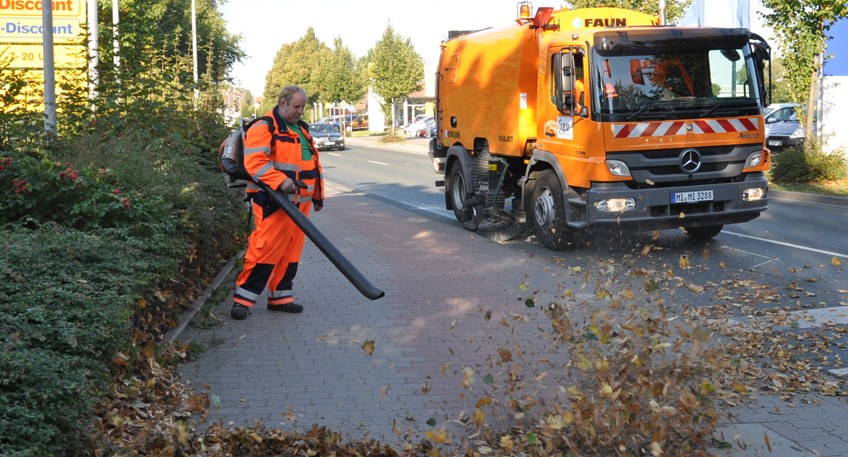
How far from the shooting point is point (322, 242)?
5.51 meters

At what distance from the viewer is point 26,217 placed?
5711 millimetres

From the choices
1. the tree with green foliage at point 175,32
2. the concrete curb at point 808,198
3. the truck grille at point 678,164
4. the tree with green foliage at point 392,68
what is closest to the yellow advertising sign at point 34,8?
the tree with green foliage at point 175,32

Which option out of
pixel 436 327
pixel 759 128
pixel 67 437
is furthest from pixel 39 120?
pixel 759 128

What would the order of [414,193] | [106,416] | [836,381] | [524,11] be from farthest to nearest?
[414,193], [524,11], [836,381], [106,416]

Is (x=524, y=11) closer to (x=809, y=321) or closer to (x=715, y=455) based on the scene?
(x=809, y=321)

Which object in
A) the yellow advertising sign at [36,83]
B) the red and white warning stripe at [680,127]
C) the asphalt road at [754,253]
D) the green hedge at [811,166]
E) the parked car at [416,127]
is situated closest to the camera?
the asphalt road at [754,253]

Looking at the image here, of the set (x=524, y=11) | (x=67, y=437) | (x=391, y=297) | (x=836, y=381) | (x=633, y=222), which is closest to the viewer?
(x=67, y=437)

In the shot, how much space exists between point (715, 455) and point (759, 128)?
21.7 feet

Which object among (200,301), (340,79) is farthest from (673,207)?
(340,79)

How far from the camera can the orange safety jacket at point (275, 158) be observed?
636 centimetres

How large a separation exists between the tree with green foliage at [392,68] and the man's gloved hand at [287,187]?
46762 mm

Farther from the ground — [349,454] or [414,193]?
[414,193]

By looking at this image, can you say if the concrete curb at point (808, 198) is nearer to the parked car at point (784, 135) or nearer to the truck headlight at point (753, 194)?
the truck headlight at point (753, 194)

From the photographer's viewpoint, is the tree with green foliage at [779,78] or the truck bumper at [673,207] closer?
the truck bumper at [673,207]
